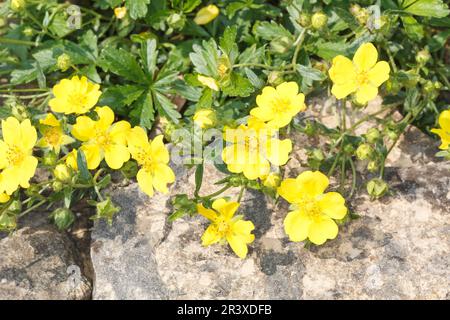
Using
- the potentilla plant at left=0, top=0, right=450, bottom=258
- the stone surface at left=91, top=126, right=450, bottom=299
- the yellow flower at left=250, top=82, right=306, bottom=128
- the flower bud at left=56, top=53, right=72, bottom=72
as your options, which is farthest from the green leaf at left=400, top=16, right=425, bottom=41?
the flower bud at left=56, top=53, right=72, bottom=72

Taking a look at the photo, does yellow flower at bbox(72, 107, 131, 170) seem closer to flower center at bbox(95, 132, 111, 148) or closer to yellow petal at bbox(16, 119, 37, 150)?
flower center at bbox(95, 132, 111, 148)

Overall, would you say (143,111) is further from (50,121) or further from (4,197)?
(4,197)

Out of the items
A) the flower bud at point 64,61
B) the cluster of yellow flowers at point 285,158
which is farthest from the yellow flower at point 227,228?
the flower bud at point 64,61

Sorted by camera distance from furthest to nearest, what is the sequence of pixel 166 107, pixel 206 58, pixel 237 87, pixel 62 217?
pixel 166 107, pixel 206 58, pixel 237 87, pixel 62 217

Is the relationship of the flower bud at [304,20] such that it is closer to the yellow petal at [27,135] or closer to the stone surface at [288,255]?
the stone surface at [288,255]

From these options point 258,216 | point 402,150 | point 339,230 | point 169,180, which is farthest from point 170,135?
point 402,150

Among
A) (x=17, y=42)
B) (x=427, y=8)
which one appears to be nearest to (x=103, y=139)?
(x=17, y=42)
